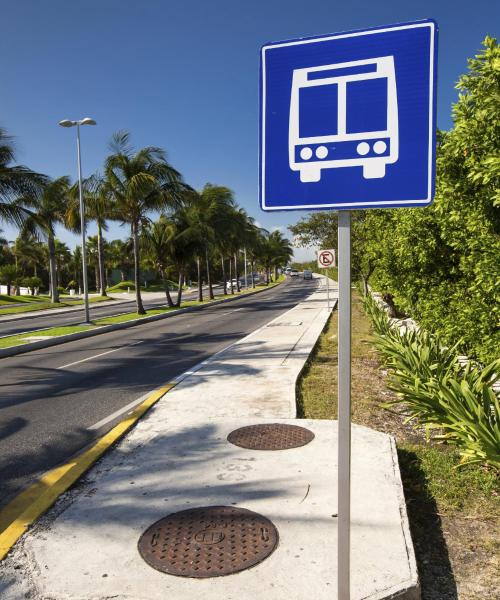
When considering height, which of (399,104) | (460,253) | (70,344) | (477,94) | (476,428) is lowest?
(70,344)

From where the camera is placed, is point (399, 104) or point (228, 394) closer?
point (399, 104)

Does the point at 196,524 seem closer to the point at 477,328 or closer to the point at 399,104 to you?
the point at 399,104

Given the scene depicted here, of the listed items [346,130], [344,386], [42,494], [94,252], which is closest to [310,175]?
[346,130]

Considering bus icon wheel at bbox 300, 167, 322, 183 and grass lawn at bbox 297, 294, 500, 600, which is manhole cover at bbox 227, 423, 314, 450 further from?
bus icon wheel at bbox 300, 167, 322, 183

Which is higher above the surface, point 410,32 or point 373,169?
point 410,32

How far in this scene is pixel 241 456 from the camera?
471 cm

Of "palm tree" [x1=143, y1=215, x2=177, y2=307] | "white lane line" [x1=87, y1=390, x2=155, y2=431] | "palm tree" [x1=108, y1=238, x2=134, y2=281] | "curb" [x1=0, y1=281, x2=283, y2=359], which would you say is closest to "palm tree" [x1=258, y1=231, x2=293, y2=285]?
"palm tree" [x1=108, y1=238, x2=134, y2=281]

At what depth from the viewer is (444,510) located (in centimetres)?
387

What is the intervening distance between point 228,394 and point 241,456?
269 centimetres

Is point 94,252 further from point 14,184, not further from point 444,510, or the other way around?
point 444,510

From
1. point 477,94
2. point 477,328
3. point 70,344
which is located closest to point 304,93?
point 477,94

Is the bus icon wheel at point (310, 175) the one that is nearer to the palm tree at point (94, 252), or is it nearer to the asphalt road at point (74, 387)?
the asphalt road at point (74, 387)

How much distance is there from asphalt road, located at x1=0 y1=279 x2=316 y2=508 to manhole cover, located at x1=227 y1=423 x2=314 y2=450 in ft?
6.28

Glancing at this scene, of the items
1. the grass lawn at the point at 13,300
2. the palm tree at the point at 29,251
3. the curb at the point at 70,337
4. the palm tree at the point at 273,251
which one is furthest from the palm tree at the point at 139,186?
the palm tree at the point at 273,251
